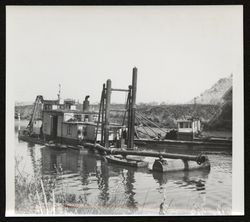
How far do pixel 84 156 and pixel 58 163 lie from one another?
0.24 meters

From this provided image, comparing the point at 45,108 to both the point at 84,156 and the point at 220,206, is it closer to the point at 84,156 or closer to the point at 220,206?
the point at 84,156

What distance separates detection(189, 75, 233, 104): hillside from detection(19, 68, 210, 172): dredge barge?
450mm

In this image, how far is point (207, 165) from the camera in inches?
127

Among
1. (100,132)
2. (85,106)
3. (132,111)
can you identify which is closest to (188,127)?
(132,111)

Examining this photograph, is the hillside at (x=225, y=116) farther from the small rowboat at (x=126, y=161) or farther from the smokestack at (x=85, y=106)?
the smokestack at (x=85, y=106)

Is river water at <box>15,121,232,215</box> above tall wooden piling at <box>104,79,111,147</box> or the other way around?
the other way around

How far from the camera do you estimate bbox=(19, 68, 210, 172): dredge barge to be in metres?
3.22

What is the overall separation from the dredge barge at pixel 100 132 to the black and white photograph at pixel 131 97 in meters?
0.02

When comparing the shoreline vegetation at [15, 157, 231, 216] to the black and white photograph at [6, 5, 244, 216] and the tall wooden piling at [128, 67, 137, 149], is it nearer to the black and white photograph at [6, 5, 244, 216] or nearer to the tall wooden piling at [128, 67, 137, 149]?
the black and white photograph at [6, 5, 244, 216]

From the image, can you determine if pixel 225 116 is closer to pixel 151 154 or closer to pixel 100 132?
pixel 151 154

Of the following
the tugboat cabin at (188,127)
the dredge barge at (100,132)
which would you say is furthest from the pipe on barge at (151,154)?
the tugboat cabin at (188,127)

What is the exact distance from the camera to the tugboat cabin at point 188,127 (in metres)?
3.23

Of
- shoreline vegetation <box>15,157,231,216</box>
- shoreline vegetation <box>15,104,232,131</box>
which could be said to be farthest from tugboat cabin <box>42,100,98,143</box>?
shoreline vegetation <box>15,157,231,216</box>

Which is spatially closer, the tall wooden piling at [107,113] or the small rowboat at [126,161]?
the tall wooden piling at [107,113]
